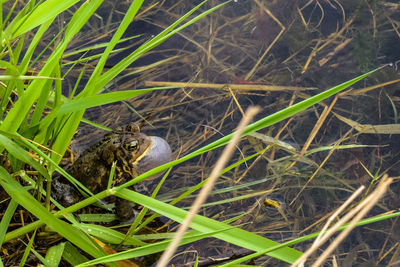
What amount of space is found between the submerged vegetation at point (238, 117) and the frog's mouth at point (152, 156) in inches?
4.7

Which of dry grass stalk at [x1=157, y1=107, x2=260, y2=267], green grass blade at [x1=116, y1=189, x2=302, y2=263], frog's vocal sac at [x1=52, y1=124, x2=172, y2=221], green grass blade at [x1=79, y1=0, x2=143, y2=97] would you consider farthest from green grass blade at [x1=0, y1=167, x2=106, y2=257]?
dry grass stalk at [x1=157, y1=107, x2=260, y2=267]

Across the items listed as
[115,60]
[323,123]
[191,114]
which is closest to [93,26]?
[115,60]

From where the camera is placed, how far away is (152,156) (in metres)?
2.35

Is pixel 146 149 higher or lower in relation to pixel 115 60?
lower

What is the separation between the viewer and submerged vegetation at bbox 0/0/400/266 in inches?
70.7

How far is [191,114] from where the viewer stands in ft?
8.86

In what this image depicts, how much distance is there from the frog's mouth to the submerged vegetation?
0.12 meters

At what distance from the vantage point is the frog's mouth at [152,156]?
2.34 meters

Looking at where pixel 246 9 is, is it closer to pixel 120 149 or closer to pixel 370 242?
pixel 120 149

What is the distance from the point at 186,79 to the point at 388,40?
1.35 m

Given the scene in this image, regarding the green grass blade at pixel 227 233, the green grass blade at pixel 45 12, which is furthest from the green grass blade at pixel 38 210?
the green grass blade at pixel 45 12

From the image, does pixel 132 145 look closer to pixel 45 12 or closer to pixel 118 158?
pixel 118 158

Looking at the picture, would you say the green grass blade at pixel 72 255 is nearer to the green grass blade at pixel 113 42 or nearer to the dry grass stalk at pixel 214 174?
the green grass blade at pixel 113 42

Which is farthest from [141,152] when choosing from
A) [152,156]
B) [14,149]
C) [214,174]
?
[214,174]
